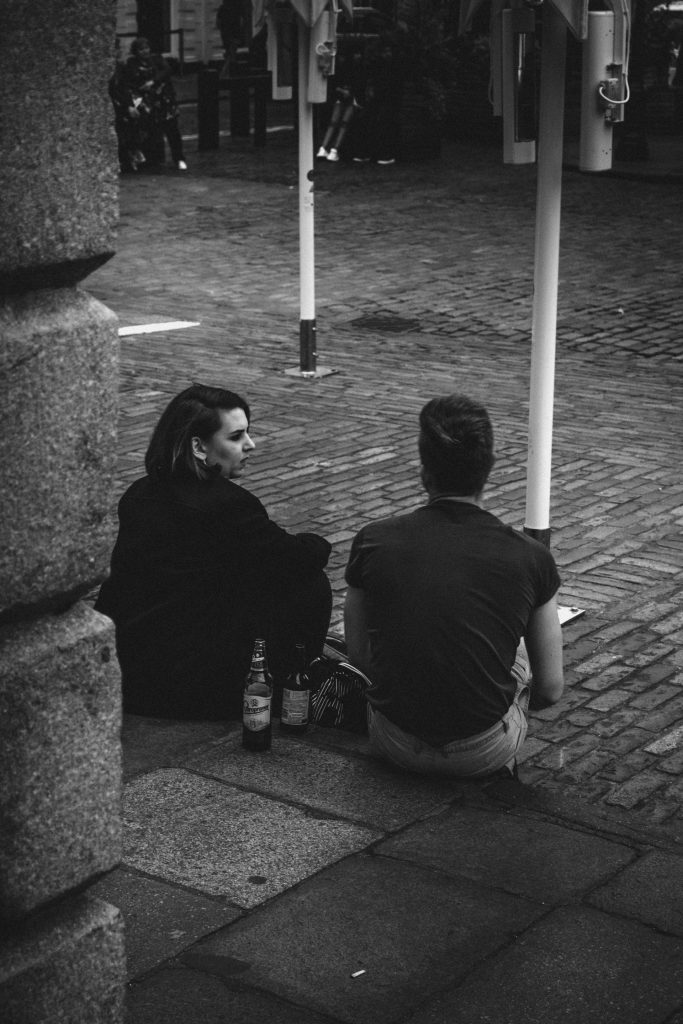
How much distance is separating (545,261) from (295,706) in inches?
78.2

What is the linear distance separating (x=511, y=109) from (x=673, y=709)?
2.27 metres

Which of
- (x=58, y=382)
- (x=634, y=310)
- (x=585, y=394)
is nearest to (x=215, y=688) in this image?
(x=58, y=382)

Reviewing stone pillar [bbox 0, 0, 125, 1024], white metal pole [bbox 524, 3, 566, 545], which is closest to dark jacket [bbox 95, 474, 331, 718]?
white metal pole [bbox 524, 3, 566, 545]

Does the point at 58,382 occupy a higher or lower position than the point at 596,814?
higher

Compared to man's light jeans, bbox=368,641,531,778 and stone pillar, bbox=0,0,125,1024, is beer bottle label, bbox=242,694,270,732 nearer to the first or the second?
man's light jeans, bbox=368,641,531,778

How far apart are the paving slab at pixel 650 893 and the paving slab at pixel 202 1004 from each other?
37.0 inches

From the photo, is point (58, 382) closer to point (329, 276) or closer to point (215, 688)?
point (215, 688)

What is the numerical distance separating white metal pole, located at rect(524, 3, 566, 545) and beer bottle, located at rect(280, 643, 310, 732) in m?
1.43

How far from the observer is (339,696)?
16.9 ft

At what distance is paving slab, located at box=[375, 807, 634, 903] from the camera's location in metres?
4.11

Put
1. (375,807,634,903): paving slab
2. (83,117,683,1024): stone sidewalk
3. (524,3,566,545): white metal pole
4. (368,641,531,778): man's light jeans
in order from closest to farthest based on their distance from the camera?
(83,117,683,1024): stone sidewalk, (375,807,634,903): paving slab, (368,641,531,778): man's light jeans, (524,3,566,545): white metal pole

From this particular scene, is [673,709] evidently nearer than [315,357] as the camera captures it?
Yes

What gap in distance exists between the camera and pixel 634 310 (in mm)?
13227

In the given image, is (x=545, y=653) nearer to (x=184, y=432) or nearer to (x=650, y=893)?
(x=650, y=893)
